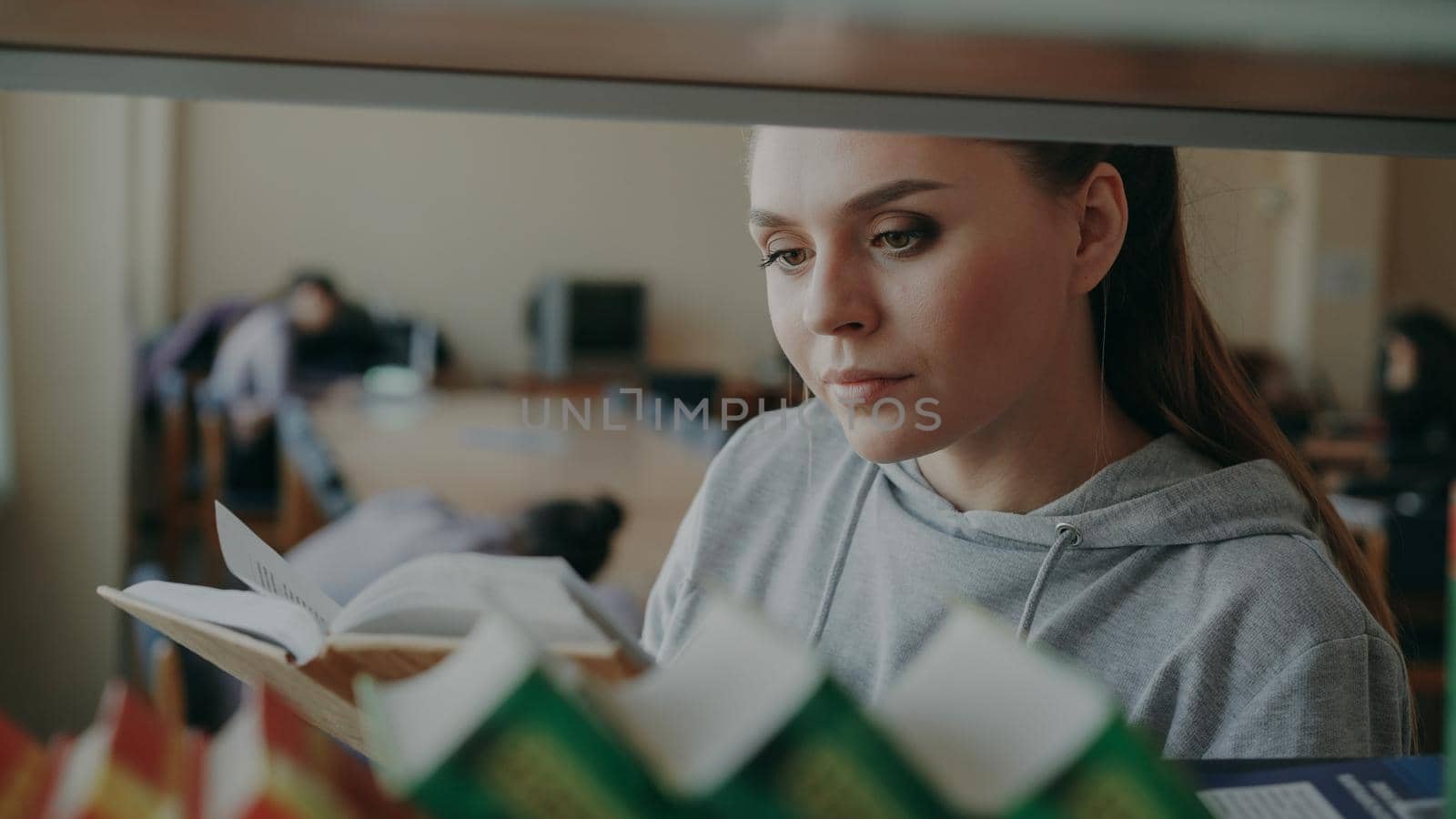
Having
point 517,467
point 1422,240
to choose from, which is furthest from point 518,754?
point 1422,240

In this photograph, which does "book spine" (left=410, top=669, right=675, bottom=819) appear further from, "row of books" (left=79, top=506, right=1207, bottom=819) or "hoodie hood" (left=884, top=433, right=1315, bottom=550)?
"hoodie hood" (left=884, top=433, right=1315, bottom=550)

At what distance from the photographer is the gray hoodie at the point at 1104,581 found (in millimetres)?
925

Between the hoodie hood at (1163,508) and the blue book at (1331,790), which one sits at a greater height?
the hoodie hood at (1163,508)

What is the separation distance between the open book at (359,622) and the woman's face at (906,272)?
31cm

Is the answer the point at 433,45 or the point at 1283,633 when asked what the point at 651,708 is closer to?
the point at 433,45

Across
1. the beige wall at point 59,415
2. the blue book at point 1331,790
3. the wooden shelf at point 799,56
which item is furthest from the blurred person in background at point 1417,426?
the beige wall at point 59,415

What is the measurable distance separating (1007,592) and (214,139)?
6097 mm

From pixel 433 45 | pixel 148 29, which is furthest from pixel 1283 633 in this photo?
pixel 148 29

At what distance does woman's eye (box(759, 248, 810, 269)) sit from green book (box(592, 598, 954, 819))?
0.51m

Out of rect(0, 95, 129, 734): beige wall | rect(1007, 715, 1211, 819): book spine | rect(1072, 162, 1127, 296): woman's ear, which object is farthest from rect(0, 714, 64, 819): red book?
rect(0, 95, 129, 734): beige wall

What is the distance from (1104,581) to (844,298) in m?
0.30

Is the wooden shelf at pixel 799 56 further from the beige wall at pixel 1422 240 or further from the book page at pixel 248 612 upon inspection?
the beige wall at pixel 1422 240

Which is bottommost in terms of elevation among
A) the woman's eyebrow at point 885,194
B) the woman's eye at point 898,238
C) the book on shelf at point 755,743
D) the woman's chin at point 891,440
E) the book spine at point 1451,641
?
the woman's chin at point 891,440

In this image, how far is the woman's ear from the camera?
1021mm
